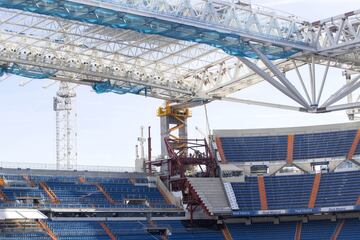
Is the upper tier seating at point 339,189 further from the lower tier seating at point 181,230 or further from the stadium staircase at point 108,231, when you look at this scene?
the stadium staircase at point 108,231

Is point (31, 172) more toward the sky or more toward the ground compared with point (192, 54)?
more toward the ground

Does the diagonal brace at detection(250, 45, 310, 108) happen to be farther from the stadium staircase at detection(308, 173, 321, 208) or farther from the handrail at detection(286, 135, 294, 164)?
the handrail at detection(286, 135, 294, 164)

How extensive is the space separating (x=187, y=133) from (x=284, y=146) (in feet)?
25.4

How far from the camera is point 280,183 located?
178 ft

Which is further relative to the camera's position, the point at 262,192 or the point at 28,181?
the point at 262,192

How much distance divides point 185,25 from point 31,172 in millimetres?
20670

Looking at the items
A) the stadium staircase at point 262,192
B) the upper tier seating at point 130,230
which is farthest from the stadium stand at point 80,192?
the stadium staircase at point 262,192

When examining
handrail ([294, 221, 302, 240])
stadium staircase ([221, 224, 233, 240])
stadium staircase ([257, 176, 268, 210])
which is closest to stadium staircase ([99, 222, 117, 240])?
stadium staircase ([221, 224, 233, 240])

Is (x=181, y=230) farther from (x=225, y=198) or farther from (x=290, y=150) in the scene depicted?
(x=290, y=150)

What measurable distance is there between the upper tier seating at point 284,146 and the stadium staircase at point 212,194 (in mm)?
3340

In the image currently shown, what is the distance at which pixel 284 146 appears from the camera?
56.8 m

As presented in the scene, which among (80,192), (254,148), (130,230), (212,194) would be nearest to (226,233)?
(212,194)

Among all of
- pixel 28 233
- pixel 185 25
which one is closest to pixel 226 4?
pixel 185 25

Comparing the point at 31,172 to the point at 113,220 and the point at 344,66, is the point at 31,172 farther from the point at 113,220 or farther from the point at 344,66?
the point at 344,66
